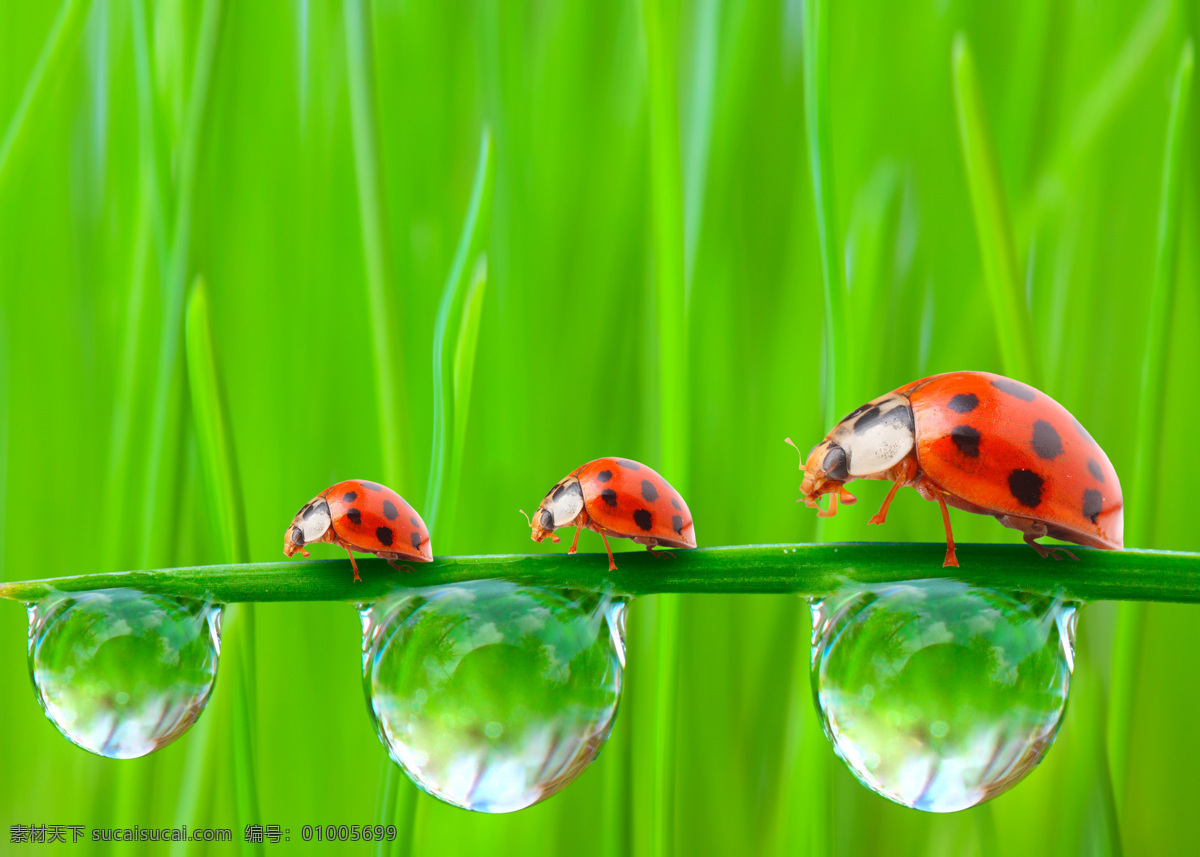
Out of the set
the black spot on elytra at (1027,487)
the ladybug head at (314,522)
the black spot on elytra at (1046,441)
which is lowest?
the ladybug head at (314,522)

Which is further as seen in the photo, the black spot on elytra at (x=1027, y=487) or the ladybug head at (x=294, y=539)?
the ladybug head at (x=294, y=539)

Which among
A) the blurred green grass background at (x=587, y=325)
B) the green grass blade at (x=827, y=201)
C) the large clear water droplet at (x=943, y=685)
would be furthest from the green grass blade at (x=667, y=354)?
the large clear water droplet at (x=943, y=685)

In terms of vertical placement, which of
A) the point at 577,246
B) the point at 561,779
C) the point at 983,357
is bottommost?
the point at 561,779

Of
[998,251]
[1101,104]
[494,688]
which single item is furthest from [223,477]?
[1101,104]

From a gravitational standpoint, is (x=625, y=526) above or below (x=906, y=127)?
below

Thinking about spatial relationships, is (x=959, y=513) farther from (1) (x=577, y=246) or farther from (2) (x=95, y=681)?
(2) (x=95, y=681)

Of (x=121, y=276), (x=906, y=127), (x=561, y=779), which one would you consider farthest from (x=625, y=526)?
(x=121, y=276)

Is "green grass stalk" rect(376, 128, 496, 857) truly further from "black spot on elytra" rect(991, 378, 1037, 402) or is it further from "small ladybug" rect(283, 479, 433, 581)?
"black spot on elytra" rect(991, 378, 1037, 402)

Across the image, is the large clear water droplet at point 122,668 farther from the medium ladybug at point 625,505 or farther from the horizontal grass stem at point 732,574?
the medium ladybug at point 625,505
